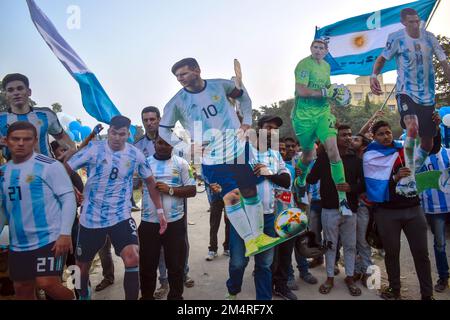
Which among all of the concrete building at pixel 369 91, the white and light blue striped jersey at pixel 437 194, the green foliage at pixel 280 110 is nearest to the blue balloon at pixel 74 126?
the green foliage at pixel 280 110

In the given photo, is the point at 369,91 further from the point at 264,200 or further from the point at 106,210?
the point at 106,210

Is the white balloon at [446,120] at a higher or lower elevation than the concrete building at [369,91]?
lower

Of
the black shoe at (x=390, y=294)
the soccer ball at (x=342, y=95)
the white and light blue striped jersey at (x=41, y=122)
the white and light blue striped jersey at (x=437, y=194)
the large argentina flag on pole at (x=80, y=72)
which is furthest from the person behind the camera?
the white and light blue striped jersey at (x=437, y=194)

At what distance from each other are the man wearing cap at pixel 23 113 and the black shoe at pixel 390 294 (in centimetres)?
376

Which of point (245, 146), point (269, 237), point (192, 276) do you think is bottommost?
point (192, 276)

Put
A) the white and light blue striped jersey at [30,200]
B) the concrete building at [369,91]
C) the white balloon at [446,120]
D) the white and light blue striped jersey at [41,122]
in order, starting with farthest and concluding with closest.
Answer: the white balloon at [446,120], the concrete building at [369,91], the white and light blue striped jersey at [41,122], the white and light blue striped jersey at [30,200]

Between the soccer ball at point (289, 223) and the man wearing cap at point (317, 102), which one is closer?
the soccer ball at point (289, 223)

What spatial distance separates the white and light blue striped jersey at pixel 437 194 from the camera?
12.0ft

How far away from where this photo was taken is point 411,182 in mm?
3225

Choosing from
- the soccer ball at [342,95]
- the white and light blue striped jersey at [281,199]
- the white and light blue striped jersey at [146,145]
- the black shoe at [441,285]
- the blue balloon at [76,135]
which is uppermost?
the soccer ball at [342,95]

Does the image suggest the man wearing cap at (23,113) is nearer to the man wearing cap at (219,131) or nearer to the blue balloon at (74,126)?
the blue balloon at (74,126)

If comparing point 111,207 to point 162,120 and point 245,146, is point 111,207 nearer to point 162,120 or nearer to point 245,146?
point 162,120
